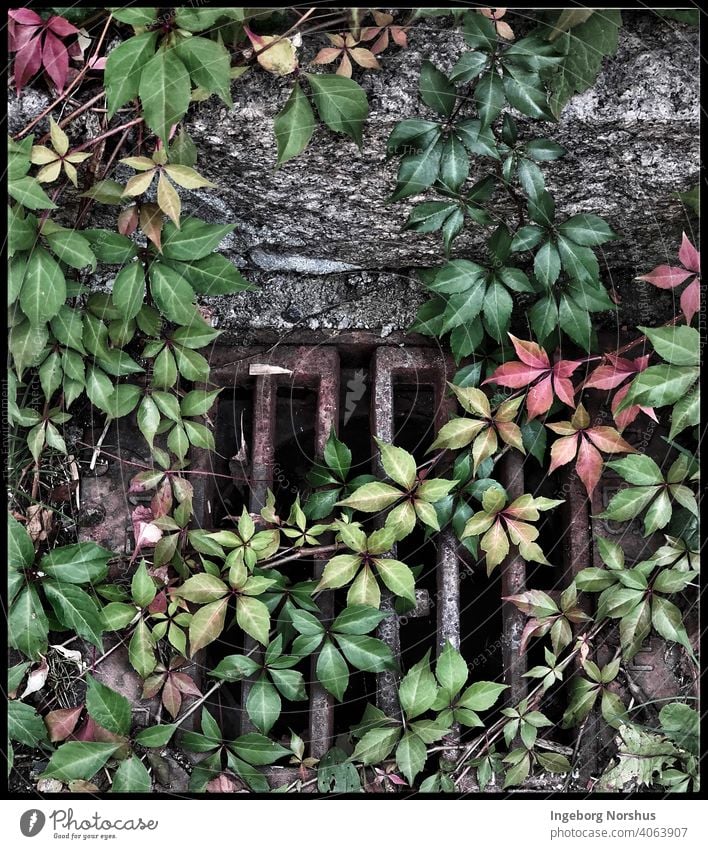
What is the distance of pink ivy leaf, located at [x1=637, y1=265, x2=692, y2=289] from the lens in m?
1.50

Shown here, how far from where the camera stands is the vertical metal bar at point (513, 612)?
1.62 metres

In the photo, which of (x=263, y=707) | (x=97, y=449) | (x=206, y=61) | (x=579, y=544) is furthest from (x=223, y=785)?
(x=206, y=61)

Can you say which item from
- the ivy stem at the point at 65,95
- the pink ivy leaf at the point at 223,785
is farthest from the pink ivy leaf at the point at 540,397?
the ivy stem at the point at 65,95

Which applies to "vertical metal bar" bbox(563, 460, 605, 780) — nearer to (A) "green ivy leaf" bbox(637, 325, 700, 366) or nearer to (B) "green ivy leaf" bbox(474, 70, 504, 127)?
(A) "green ivy leaf" bbox(637, 325, 700, 366)

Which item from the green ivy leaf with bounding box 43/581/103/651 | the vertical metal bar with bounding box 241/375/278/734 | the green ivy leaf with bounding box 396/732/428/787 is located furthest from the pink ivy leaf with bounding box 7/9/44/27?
the green ivy leaf with bounding box 396/732/428/787

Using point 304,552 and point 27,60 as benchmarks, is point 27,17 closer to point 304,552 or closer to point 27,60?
point 27,60

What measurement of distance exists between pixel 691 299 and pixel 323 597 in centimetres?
94

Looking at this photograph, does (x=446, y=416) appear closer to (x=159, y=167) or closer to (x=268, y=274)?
(x=268, y=274)

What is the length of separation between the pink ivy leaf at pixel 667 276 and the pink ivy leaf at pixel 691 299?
0.07 ft

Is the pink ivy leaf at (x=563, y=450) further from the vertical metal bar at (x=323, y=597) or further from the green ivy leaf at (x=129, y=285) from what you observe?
the green ivy leaf at (x=129, y=285)

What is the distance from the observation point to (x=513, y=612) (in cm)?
166

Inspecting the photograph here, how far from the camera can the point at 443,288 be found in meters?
1.52

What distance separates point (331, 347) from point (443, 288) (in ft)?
1.17

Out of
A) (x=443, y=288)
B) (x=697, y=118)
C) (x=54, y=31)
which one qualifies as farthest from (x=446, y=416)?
(x=54, y=31)
